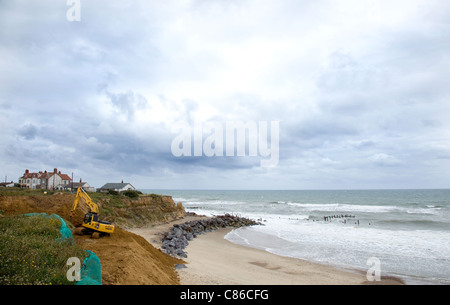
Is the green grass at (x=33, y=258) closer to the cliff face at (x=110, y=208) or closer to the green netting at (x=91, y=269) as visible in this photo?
the green netting at (x=91, y=269)

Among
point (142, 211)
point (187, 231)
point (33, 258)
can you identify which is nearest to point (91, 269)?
point (33, 258)

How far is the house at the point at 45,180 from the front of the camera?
62.8 metres

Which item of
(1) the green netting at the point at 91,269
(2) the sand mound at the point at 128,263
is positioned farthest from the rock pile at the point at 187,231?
(1) the green netting at the point at 91,269

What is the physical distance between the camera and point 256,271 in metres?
16.5

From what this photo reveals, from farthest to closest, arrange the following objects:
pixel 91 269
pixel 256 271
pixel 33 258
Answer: pixel 256 271 < pixel 91 269 < pixel 33 258

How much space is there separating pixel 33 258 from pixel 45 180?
65.3m

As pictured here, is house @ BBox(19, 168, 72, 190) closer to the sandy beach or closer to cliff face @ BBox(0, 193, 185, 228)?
cliff face @ BBox(0, 193, 185, 228)

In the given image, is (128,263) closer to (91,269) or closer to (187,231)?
(91,269)

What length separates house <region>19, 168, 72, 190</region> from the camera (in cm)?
6278

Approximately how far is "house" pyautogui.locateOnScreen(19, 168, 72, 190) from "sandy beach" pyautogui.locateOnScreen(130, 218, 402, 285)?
5346 centimetres

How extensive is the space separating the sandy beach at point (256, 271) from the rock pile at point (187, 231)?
108 cm
